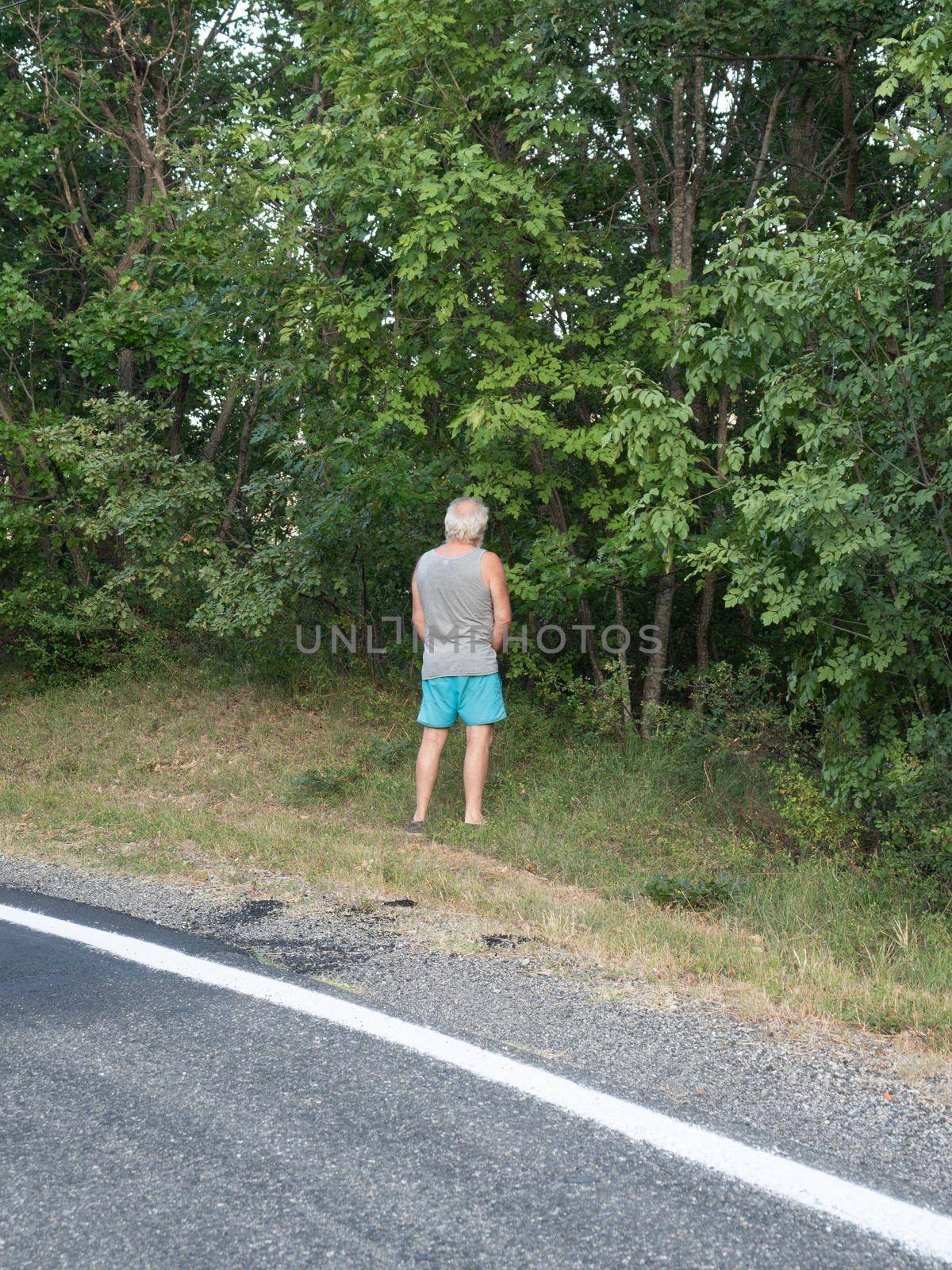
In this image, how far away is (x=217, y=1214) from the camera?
106 inches

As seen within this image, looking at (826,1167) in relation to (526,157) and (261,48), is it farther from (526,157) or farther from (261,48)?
(261,48)

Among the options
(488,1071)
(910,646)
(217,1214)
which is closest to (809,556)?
(910,646)

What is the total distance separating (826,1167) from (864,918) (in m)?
2.68

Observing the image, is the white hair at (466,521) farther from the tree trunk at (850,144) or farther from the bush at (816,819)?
the tree trunk at (850,144)

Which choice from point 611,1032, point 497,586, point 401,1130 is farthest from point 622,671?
point 401,1130

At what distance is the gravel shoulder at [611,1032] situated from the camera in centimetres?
311

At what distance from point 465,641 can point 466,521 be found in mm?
754

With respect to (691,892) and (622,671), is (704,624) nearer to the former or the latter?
(622,671)

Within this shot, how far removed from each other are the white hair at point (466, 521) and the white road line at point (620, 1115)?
3.21 m

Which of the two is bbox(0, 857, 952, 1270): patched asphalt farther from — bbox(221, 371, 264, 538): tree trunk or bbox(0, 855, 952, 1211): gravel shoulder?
bbox(221, 371, 264, 538): tree trunk

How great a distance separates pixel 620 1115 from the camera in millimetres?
3193

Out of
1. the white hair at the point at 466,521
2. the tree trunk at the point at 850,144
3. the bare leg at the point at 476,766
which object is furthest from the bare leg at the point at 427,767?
the tree trunk at the point at 850,144

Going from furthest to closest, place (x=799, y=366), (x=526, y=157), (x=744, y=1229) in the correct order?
(x=526, y=157), (x=799, y=366), (x=744, y=1229)

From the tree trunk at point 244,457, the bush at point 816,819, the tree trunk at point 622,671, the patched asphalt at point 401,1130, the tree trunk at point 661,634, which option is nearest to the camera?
the patched asphalt at point 401,1130
